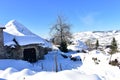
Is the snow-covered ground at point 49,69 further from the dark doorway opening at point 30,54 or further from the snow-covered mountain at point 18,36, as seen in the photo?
the dark doorway opening at point 30,54

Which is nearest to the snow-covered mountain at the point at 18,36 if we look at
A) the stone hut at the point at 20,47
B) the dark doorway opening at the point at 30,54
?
the stone hut at the point at 20,47

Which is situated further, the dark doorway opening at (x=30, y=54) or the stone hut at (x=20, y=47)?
the dark doorway opening at (x=30, y=54)

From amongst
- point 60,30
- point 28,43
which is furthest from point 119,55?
point 60,30

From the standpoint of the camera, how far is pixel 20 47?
91.2ft

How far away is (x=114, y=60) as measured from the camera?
2230cm

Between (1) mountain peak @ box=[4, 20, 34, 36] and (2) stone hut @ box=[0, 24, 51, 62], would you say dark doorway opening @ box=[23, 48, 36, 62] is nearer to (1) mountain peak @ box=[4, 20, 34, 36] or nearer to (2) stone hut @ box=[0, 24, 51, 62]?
→ (2) stone hut @ box=[0, 24, 51, 62]

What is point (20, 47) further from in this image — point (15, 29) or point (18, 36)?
point (15, 29)

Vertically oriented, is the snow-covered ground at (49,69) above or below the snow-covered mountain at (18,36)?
below

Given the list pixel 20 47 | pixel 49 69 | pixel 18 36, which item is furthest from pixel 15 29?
pixel 49 69

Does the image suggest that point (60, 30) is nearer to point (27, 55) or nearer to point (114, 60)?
point (27, 55)

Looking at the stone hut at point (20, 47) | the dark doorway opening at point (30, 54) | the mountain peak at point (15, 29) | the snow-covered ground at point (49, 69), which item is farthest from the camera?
the mountain peak at point (15, 29)

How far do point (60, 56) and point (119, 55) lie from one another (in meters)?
13.4

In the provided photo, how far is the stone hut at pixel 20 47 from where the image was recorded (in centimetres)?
2589

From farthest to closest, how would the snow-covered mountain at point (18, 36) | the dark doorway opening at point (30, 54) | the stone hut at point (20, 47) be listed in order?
the dark doorway opening at point (30, 54) → the snow-covered mountain at point (18, 36) → the stone hut at point (20, 47)
